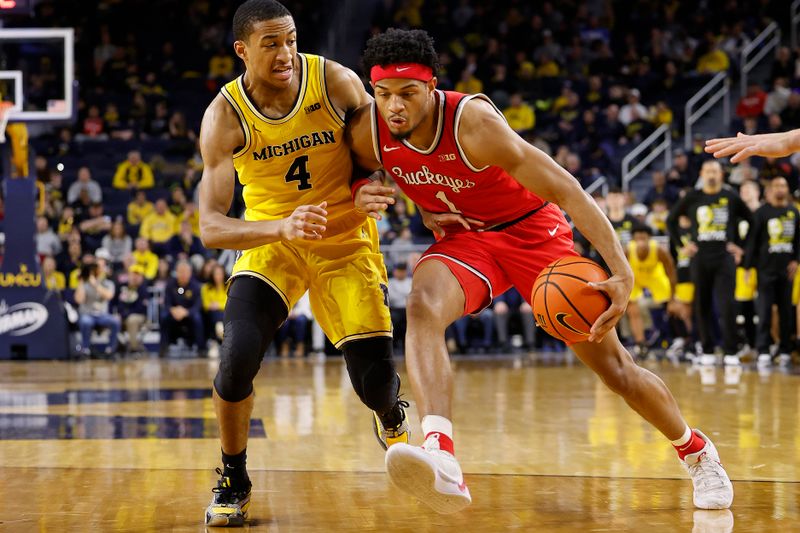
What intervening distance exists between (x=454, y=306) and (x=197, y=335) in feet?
33.9

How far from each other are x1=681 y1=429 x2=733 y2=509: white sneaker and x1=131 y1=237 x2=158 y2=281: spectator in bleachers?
11.4 metres

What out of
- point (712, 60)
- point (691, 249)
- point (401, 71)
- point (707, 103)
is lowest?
point (691, 249)

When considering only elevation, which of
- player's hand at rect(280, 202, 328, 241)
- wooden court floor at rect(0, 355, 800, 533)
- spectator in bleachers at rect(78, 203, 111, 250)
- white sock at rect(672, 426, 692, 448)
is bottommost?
wooden court floor at rect(0, 355, 800, 533)

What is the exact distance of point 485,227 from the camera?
4.27m

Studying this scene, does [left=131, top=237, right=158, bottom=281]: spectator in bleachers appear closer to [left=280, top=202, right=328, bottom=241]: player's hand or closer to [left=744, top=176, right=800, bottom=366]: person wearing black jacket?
[left=744, top=176, right=800, bottom=366]: person wearing black jacket

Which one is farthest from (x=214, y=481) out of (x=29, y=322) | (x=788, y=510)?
(x=29, y=322)

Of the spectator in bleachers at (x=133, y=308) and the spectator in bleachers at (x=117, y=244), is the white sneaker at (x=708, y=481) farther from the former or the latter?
the spectator in bleachers at (x=117, y=244)

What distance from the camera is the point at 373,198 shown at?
395 centimetres

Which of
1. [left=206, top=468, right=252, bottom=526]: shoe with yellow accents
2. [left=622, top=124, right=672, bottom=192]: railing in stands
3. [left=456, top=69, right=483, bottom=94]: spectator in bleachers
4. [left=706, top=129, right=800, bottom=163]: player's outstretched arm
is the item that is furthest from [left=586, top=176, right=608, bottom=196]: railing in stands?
[left=206, top=468, right=252, bottom=526]: shoe with yellow accents

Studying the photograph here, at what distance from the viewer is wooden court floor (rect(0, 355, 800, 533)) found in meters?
3.78

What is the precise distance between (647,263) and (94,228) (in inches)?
325

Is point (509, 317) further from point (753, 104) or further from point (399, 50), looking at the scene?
point (399, 50)

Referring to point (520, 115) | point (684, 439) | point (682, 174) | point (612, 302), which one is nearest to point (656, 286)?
point (682, 174)

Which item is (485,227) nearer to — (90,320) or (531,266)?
(531,266)
